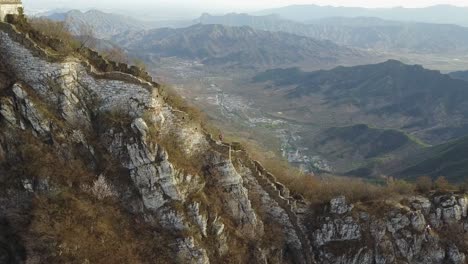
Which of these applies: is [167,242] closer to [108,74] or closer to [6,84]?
[108,74]

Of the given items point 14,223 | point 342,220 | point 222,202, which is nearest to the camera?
point 14,223

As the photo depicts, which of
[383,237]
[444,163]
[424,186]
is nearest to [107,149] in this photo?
[383,237]

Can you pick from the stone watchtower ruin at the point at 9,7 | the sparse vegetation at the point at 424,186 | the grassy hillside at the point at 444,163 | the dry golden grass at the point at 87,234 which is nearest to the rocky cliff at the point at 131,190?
the dry golden grass at the point at 87,234

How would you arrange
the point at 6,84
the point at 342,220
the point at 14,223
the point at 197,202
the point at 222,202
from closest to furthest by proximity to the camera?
the point at 14,223, the point at 6,84, the point at 197,202, the point at 222,202, the point at 342,220

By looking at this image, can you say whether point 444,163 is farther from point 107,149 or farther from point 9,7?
point 9,7

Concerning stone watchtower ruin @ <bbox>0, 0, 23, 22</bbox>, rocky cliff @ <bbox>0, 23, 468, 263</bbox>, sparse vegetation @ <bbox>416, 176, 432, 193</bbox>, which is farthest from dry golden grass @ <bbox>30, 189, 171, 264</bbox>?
sparse vegetation @ <bbox>416, 176, 432, 193</bbox>

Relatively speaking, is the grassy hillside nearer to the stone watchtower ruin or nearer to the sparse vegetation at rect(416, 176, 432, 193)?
the sparse vegetation at rect(416, 176, 432, 193)

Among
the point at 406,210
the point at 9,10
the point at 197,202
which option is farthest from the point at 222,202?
the point at 9,10

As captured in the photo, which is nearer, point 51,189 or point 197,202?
point 51,189
